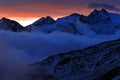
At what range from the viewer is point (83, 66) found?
436ft

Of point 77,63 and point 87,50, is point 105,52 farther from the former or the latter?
point 87,50

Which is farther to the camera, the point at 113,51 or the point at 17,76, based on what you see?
the point at 17,76

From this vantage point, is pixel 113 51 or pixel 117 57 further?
pixel 113 51

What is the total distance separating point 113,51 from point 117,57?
1248cm

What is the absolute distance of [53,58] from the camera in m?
161

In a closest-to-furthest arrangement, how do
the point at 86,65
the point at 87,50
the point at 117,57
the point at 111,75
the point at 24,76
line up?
the point at 111,75 < the point at 117,57 < the point at 86,65 < the point at 24,76 < the point at 87,50

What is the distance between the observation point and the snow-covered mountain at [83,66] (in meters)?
112

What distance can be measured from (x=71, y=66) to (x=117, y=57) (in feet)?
72.3

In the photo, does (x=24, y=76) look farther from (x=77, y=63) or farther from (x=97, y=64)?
(x=97, y=64)

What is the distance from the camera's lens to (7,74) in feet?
534

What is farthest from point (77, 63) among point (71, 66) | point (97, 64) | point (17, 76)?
point (17, 76)

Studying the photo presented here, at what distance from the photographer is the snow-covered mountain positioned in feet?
367

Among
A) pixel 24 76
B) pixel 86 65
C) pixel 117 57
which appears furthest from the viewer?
pixel 24 76

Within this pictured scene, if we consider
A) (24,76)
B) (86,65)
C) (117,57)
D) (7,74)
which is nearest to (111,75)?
(117,57)
